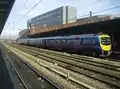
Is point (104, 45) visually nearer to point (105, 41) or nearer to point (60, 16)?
point (105, 41)

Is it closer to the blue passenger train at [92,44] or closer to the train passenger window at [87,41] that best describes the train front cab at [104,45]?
the blue passenger train at [92,44]

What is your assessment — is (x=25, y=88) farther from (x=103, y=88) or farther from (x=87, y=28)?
(x=87, y=28)

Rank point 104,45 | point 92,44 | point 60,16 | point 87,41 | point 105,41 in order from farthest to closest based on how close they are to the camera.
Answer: point 60,16
point 87,41
point 105,41
point 104,45
point 92,44

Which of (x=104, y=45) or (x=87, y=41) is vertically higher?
(x=87, y=41)

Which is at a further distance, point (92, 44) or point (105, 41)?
point (105, 41)

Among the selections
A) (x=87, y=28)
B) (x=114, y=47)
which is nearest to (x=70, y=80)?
(x=114, y=47)

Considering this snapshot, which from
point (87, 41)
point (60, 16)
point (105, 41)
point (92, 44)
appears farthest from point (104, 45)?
point (60, 16)

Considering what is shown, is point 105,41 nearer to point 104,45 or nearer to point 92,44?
point 104,45

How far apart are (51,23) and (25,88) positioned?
12106cm

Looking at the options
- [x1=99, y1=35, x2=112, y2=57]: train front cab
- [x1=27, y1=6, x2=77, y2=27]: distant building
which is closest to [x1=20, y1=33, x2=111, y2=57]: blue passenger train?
[x1=99, y1=35, x2=112, y2=57]: train front cab

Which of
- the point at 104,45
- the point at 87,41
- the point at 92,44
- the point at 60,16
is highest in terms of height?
the point at 60,16

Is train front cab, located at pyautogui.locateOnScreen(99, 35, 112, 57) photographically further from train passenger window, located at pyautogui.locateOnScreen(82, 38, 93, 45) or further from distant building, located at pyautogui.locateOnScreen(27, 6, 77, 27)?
distant building, located at pyautogui.locateOnScreen(27, 6, 77, 27)

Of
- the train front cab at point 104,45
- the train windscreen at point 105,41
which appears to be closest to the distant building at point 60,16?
the train windscreen at point 105,41

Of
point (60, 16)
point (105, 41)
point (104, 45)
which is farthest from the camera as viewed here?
point (60, 16)
